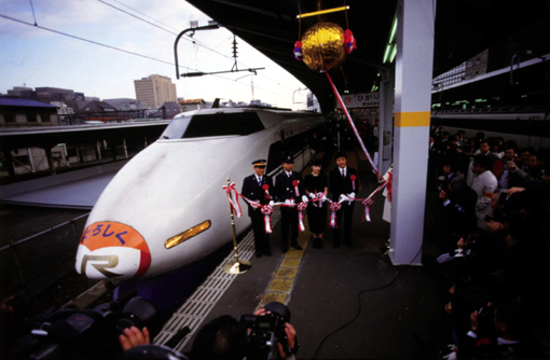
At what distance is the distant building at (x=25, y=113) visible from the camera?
15.1m

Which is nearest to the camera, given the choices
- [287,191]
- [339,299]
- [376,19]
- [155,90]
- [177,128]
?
[339,299]

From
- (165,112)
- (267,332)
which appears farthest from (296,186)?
(165,112)

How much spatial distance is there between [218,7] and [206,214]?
198 inches

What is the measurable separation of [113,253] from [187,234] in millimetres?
939

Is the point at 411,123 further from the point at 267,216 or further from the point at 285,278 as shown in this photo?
the point at 285,278

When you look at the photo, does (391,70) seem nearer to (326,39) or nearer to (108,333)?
(326,39)

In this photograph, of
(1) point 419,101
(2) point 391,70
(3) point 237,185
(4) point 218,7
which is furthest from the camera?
(2) point 391,70

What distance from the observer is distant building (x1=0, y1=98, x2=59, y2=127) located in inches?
594

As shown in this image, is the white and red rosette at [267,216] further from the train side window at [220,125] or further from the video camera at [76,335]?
the video camera at [76,335]

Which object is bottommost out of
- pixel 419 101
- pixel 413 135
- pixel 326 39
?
pixel 413 135

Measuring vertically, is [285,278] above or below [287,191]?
below

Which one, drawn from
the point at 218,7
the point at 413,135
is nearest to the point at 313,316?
the point at 413,135

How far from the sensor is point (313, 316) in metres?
3.45

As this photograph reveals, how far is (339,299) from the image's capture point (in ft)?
12.2
